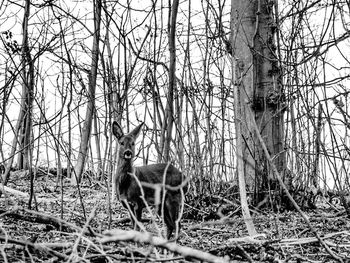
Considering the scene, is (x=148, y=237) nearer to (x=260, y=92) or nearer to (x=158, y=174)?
(x=158, y=174)

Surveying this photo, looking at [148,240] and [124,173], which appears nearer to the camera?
[148,240]

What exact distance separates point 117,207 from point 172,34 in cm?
303

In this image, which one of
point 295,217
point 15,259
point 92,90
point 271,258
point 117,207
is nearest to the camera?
point 15,259

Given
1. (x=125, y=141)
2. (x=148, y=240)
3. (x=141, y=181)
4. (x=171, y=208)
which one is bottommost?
(x=171, y=208)

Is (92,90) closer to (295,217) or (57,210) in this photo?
(57,210)

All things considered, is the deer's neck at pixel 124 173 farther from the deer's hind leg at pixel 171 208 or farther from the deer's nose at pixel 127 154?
the deer's hind leg at pixel 171 208

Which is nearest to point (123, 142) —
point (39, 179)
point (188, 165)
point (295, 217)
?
point (188, 165)

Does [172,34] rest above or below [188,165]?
above

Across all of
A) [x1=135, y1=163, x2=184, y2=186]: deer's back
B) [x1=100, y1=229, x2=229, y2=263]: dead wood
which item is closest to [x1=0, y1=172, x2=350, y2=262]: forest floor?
[x1=100, y1=229, x2=229, y2=263]: dead wood

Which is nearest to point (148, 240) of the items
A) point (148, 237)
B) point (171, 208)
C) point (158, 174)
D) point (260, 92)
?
point (148, 237)

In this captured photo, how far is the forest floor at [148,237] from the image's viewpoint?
268 centimetres

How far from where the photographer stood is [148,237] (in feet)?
6.70

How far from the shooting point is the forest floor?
2677 millimetres

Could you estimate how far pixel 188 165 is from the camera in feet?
27.0
